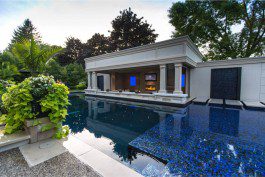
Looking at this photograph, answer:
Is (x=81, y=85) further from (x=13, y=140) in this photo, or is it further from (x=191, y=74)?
(x=13, y=140)

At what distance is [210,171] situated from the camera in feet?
7.45

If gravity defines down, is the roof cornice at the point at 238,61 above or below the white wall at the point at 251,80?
above

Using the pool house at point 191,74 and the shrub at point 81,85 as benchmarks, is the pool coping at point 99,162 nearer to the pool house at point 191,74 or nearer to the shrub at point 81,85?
the pool house at point 191,74

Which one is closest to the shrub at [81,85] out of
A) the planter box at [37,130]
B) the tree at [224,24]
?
the tree at [224,24]

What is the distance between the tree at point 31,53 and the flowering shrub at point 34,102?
2.10m

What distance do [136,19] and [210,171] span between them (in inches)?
986

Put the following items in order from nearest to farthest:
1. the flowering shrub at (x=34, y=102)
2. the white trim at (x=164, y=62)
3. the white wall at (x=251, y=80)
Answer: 1. the flowering shrub at (x=34, y=102)
2. the white trim at (x=164, y=62)
3. the white wall at (x=251, y=80)

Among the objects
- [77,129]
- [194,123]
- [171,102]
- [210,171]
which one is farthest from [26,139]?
[171,102]

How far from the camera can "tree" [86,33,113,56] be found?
88.2ft

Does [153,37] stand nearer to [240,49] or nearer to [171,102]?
[240,49]

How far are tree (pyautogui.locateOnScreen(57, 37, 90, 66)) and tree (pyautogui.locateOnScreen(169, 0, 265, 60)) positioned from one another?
19.5 m

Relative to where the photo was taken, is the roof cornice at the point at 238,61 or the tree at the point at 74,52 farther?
the tree at the point at 74,52

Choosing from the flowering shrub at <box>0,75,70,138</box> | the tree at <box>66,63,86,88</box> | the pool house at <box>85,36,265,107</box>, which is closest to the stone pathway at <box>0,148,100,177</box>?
the flowering shrub at <box>0,75,70,138</box>

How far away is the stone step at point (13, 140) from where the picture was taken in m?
2.45
